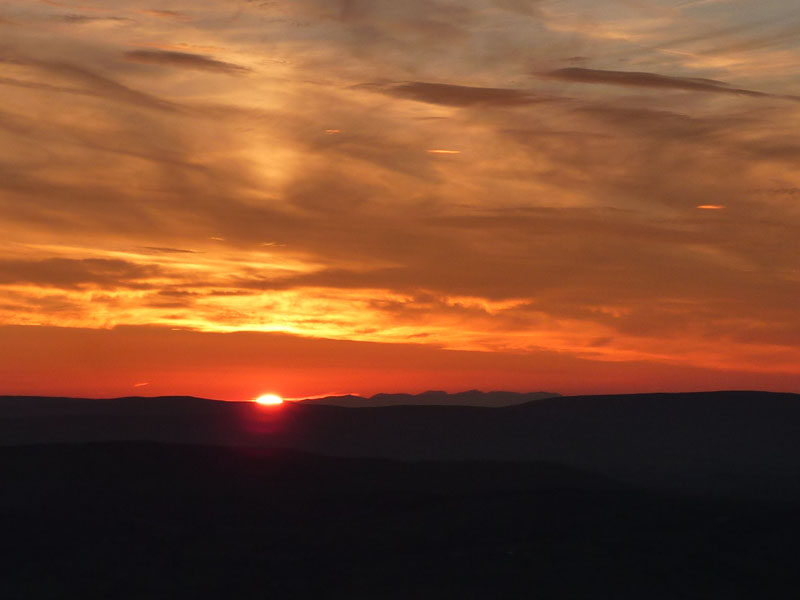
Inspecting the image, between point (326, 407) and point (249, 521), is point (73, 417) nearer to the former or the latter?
point (326, 407)

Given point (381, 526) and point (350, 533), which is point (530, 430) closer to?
point (381, 526)

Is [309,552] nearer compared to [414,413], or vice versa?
[309,552]

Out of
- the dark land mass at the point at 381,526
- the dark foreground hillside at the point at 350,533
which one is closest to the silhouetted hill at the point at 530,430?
the dark land mass at the point at 381,526

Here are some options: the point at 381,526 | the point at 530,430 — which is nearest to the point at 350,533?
the point at 381,526

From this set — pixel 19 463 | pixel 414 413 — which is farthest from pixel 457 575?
pixel 414 413

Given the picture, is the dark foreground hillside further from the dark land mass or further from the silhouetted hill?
the silhouetted hill

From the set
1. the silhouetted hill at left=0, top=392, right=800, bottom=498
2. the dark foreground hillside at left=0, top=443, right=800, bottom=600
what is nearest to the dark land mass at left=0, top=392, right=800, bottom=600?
the dark foreground hillside at left=0, top=443, right=800, bottom=600

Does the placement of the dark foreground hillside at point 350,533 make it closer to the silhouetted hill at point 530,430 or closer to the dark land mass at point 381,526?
the dark land mass at point 381,526
